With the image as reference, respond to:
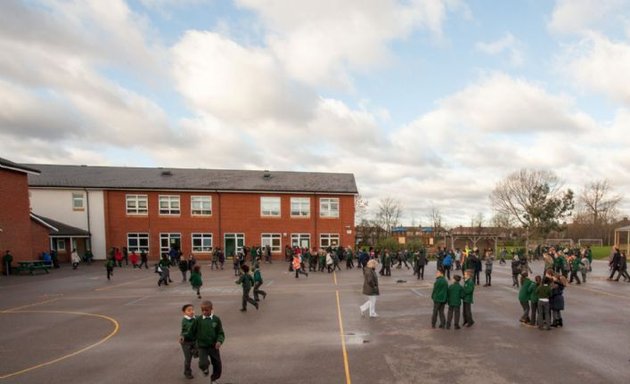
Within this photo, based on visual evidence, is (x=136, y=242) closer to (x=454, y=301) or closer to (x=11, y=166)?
(x=11, y=166)

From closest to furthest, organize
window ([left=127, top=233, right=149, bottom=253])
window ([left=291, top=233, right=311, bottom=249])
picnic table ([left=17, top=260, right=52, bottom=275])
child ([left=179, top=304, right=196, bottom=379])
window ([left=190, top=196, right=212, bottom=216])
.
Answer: child ([left=179, top=304, right=196, bottom=379]) < picnic table ([left=17, top=260, right=52, bottom=275]) < window ([left=127, top=233, right=149, bottom=253]) < window ([left=190, top=196, right=212, bottom=216]) < window ([left=291, top=233, right=311, bottom=249])

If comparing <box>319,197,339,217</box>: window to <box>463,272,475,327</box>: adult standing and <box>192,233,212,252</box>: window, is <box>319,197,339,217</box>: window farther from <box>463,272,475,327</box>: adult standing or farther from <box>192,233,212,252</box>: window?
<box>463,272,475,327</box>: adult standing

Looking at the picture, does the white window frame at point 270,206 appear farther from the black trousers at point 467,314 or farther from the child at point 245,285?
the black trousers at point 467,314

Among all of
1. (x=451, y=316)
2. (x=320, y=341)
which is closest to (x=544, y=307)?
(x=451, y=316)

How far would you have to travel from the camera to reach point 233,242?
38.1 m

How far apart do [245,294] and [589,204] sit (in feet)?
250

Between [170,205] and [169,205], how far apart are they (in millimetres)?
93

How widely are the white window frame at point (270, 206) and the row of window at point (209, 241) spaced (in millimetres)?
2121

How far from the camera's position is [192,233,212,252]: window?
3769 centimetres

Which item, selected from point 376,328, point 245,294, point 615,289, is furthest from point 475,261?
point 245,294

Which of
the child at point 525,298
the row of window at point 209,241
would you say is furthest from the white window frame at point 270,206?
the child at point 525,298

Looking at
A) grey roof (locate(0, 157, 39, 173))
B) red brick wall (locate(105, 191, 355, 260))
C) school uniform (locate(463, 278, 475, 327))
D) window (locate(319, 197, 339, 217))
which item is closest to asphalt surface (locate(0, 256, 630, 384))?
school uniform (locate(463, 278, 475, 327))

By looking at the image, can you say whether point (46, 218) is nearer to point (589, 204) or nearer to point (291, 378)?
point (291, 378)

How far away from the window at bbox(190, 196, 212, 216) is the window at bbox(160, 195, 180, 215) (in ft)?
5.11
